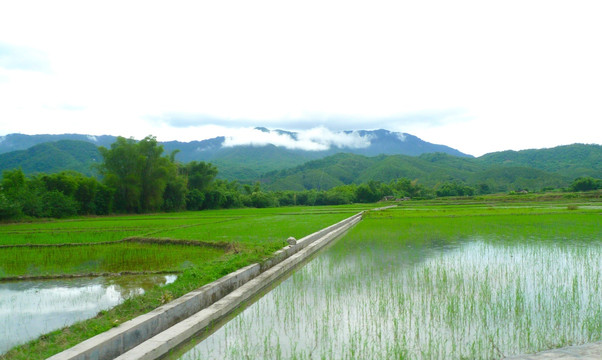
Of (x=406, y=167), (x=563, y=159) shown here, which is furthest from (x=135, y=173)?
(x=563, y=159)

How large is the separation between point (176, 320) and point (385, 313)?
2.92m

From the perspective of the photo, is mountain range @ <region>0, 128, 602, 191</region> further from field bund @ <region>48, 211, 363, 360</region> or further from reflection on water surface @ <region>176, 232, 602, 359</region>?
field bund @ <region>48, 211, 363, 360</region>

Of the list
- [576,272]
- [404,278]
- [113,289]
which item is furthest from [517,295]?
[113,289]

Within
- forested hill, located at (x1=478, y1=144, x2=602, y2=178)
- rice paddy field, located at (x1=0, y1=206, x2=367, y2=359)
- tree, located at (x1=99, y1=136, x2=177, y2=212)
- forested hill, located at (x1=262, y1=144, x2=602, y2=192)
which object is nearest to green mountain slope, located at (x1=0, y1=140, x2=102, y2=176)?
tree, located at (x1=99, y1=136, x2=177, y2=212)

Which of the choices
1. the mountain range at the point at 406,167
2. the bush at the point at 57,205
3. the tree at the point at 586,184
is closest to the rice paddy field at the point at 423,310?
the bush at the point at 57,205

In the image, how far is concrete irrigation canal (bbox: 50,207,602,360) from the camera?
419 centimetres

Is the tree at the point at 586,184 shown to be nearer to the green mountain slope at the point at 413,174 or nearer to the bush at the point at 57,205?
the green mountain slope at the point at 413,174

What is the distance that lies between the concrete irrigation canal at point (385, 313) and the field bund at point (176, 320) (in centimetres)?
2

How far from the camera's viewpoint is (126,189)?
36500 millimetres

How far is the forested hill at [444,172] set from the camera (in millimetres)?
78375

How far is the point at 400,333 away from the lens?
183 inches

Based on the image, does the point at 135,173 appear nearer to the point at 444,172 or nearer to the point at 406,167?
the point at 444,172

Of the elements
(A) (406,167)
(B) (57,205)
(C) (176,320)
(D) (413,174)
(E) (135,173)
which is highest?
(A) (406,167)

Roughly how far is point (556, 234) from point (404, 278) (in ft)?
30.1
